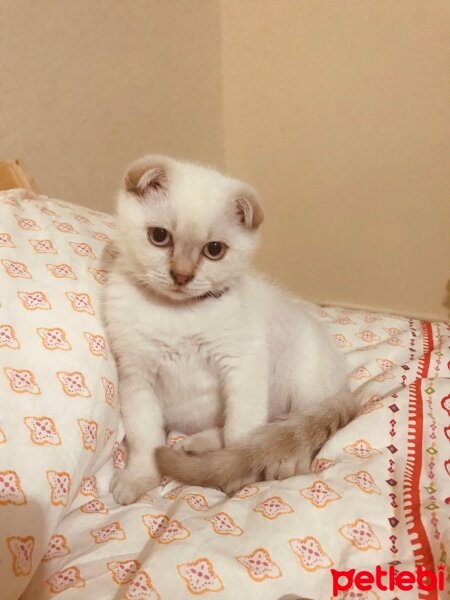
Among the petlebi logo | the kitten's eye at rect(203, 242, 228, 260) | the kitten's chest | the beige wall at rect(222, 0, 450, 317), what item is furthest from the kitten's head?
the beige wall at rect(222, 0, 450, 317)

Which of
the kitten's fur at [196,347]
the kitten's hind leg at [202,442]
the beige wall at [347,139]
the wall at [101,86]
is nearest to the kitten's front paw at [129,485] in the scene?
the kitten's fur at [196,347]

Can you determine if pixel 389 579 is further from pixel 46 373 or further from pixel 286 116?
pixel 286 116

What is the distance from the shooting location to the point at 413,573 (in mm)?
816

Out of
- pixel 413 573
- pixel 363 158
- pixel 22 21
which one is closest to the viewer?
pixel 413 573

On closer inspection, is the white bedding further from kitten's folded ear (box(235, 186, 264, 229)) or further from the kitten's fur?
kitten's folded ear (box(235, 186, 264, 229))

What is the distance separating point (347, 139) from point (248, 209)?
1.29 m

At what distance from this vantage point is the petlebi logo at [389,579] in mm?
791

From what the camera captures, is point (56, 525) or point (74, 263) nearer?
point (56, 525)

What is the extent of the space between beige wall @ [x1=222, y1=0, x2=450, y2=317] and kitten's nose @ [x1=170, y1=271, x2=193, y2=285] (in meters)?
1.44

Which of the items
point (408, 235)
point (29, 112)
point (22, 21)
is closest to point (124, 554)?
point (29, 112)

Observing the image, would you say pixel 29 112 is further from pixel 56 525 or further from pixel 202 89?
pixel 56 525

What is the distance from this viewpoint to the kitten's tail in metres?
1.03

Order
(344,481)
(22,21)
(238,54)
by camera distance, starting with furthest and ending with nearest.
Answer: (238,54)
(22,21)
(344,481)

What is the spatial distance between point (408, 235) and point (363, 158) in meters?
0.37
